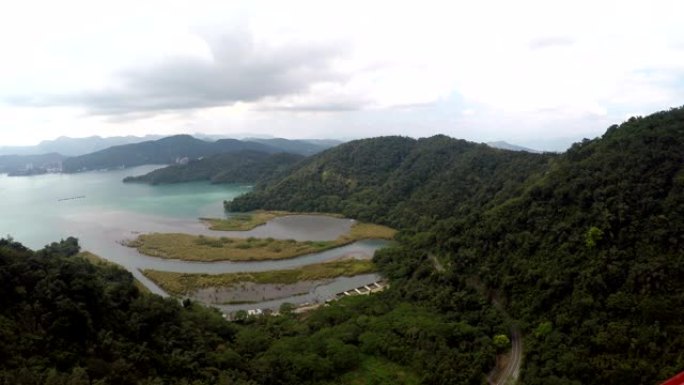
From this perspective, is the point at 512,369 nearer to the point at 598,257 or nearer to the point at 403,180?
the point at 598,257

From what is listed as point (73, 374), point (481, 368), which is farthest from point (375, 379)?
point (73, 374)

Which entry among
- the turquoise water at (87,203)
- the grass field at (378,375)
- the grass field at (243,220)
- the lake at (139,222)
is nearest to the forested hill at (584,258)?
the grass field at (378,375)

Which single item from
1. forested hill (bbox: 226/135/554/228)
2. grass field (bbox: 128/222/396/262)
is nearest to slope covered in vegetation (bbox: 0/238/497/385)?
grass field (bbox: 128/222/396/262)

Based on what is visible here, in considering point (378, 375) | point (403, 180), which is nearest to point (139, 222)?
point (403, 180)

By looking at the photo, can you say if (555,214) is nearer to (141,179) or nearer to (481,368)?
(481,368)

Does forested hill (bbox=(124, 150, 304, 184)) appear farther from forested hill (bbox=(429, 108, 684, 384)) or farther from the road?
the road

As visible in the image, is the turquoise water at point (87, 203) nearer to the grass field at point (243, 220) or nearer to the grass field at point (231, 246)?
the grass field at point (243, 220)
